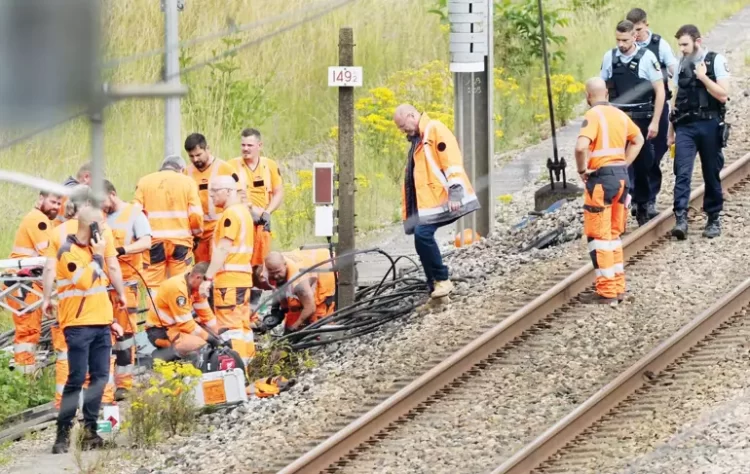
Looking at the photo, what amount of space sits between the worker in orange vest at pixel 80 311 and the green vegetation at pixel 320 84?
6.38m

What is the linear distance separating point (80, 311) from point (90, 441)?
927 millimetres

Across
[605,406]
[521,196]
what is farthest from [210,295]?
[521,196]

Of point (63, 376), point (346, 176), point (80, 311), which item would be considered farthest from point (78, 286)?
point (346, 176)

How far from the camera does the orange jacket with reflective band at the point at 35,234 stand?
1494cm

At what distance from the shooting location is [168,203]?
14281mm

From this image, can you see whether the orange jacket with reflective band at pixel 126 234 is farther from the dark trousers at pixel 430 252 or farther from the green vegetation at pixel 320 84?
the green vegetation at pixel 320 84

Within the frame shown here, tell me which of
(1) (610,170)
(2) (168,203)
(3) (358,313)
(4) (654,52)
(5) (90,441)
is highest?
(4) (654,52)

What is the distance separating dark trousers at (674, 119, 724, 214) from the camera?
14.4 meters

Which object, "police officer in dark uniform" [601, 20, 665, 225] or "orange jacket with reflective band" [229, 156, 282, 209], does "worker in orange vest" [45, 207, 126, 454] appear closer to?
"orange jacket with reflective band" [229, 156, 282, 209]

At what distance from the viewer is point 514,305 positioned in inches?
534

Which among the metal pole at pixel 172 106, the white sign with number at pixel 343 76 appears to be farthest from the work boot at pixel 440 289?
the metal pole at pixel 172 106

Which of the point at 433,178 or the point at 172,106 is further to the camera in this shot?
the point at 172,106

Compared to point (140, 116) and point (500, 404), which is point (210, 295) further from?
point (140, 116)

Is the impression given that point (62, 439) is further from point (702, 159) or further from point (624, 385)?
point (702, 159)
